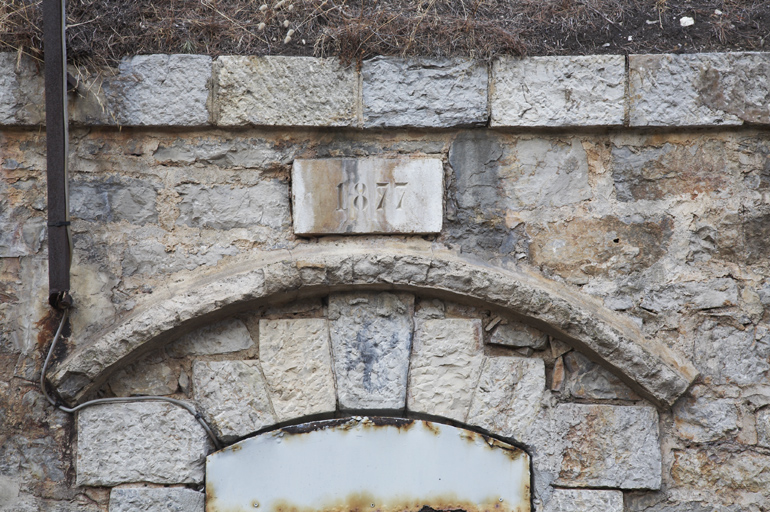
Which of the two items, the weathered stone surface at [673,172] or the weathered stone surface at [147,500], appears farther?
the weathered stone surface at [673,172]

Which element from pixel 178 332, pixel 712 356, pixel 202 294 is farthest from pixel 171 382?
pixel 712 356

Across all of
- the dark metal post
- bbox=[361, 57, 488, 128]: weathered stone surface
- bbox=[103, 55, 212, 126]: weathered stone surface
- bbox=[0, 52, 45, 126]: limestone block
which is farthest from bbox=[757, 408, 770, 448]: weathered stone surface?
bbox=[0, 52, 45, 126]: limestone block

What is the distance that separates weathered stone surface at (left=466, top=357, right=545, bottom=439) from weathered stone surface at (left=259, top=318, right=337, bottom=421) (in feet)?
1.89

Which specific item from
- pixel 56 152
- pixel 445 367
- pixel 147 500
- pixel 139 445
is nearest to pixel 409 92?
pixel 445 367

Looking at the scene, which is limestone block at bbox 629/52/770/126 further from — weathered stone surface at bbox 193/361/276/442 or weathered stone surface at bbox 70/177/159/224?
weathered stone surface at bbox 70/177/159/224

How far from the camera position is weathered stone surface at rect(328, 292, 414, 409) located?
2.53m

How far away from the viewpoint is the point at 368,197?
8.42 feet

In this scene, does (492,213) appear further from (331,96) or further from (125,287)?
(125,287)

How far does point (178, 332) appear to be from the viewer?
8.28 ft

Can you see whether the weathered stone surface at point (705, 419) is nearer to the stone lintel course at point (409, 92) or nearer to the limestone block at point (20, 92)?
the stone lintel course at point (409, 92)

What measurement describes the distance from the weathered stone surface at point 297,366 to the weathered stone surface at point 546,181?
93 centimetres

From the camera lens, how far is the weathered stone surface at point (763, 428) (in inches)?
98.1

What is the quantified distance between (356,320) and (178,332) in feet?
2.26

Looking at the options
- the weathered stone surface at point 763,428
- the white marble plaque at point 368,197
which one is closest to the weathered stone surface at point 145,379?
the white marble plaque at point 368,197
